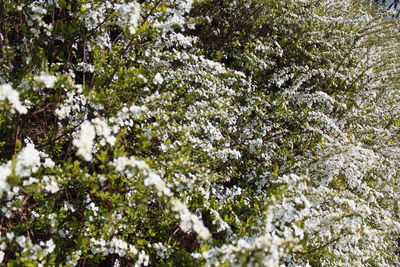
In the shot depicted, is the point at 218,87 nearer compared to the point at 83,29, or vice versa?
the point at 83,29

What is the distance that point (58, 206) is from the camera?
2.70 meters

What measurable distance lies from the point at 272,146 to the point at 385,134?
231 centimetres

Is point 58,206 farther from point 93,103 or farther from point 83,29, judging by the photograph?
point 83,29

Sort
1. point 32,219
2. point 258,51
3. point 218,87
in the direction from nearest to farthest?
1. point 32,219
2. point 218,87
3. point 258,51

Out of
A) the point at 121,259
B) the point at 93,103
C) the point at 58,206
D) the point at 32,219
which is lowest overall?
the point at 121,259

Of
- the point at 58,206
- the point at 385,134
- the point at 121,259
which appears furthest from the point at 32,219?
the point at 385,134

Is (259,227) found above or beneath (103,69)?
beneath

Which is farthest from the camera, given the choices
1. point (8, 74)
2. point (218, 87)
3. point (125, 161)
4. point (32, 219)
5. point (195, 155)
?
point (218, 87)

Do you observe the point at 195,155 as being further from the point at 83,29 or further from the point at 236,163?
the point at 83,29

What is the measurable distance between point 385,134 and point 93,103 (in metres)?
4.59

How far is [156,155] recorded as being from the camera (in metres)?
3.02

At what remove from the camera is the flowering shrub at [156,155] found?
2072mm

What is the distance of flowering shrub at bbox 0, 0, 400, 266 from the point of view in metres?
2.07

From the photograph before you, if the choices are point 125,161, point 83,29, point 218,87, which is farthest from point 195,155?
point 83,29
